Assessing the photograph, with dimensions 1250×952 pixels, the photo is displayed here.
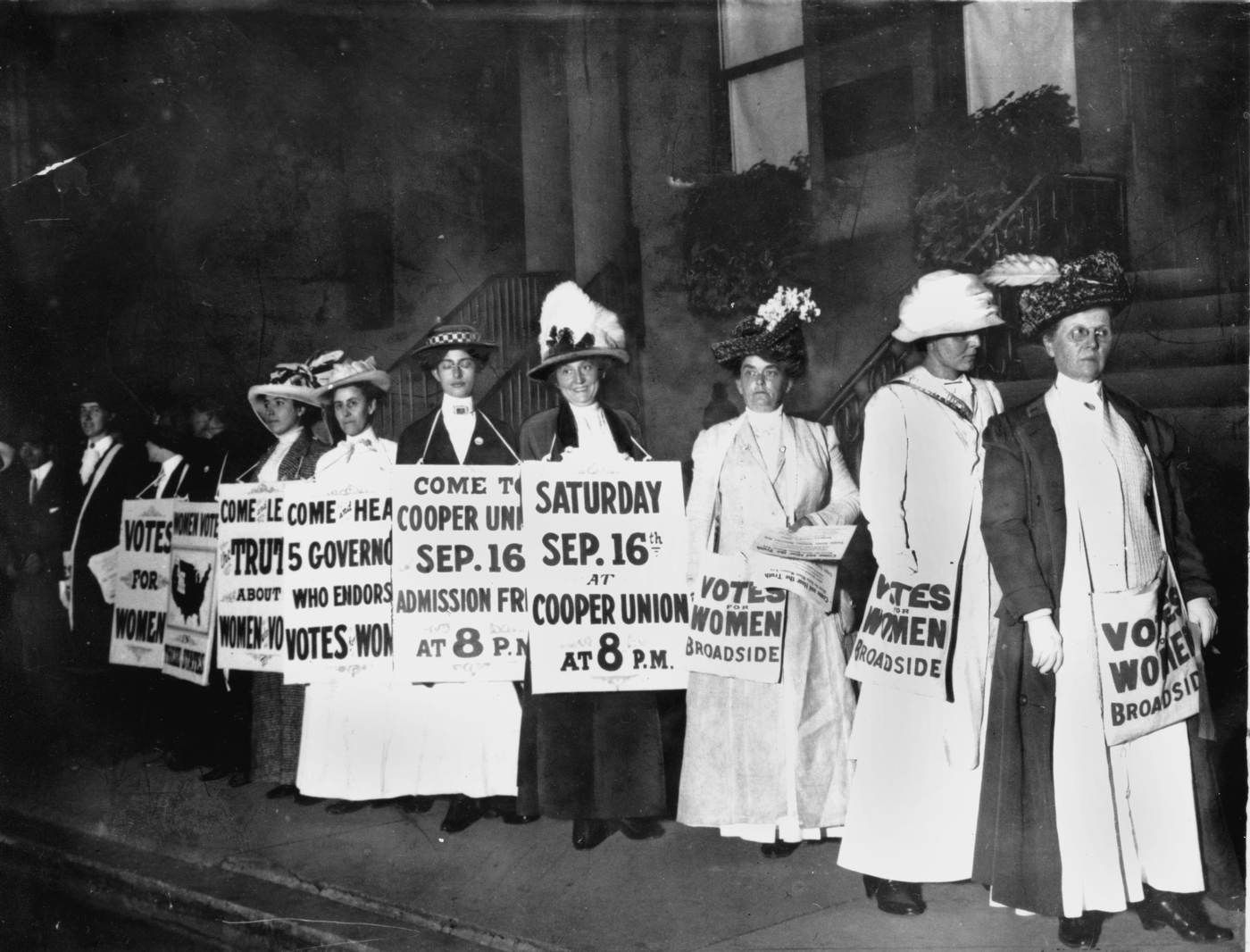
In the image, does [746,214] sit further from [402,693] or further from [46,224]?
[46,224]

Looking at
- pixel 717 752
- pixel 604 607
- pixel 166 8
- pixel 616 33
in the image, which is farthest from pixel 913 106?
pixel 166 8

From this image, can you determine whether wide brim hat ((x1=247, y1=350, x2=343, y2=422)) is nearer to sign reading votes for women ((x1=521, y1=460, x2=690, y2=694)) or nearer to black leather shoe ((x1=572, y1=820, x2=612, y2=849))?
sign reading votes for women ((x1=521, y1=460, x2=690, y2=694))

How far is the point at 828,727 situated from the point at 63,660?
3.89 metres

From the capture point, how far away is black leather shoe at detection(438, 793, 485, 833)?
5.31 m

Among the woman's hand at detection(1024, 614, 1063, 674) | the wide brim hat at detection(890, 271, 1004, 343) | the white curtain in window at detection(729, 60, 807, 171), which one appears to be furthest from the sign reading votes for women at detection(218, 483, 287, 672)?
the woman's hand at detection(1024, 614, 1063, 674)

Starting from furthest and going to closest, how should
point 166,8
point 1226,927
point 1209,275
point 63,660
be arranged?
point 63,660, point 166,8, point 1209,275, point 1226,927

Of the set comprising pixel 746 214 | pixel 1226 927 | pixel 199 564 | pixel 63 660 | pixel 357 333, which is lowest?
pixel 1226 927

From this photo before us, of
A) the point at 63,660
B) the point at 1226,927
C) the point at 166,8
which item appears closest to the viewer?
the point at 1226,927

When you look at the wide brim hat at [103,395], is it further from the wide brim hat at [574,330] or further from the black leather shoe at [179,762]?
the wide brim hat at [574,330]

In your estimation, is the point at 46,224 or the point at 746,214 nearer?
the point at 746,214

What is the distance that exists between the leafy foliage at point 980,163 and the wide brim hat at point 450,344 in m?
2.05

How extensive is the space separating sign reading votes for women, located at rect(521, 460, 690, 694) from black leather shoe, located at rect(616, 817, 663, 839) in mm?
634

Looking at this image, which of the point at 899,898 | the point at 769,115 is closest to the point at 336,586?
the point at 899,898

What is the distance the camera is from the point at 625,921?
4.79m
